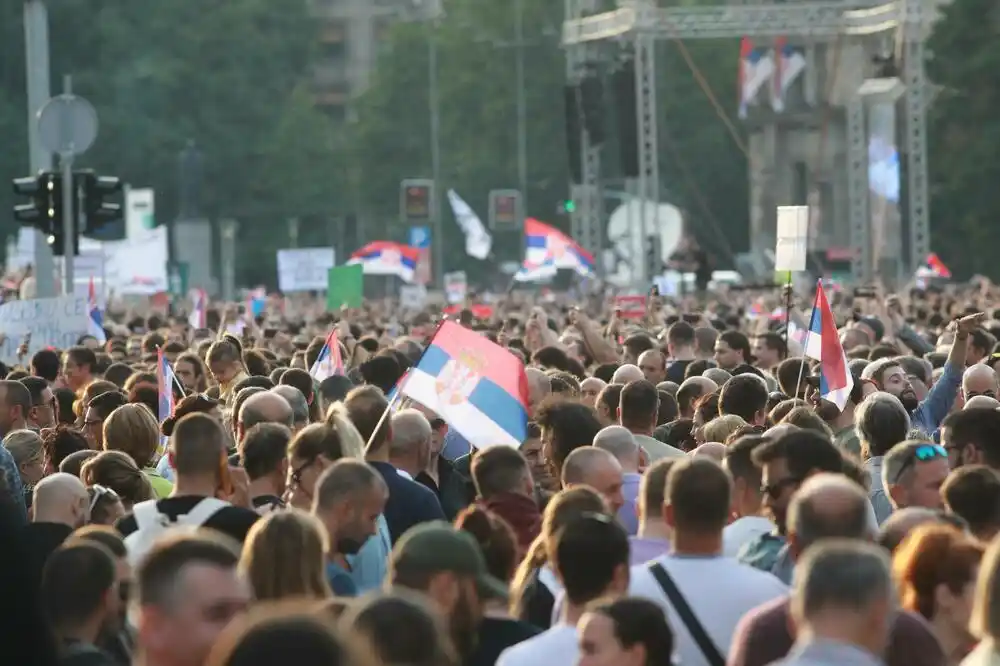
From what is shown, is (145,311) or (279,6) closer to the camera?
(145,311)

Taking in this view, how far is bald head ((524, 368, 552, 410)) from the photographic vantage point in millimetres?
12859

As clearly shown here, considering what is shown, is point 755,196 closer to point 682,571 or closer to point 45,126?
point 45,126

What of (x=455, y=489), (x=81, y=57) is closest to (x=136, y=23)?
(x=81, y=57)

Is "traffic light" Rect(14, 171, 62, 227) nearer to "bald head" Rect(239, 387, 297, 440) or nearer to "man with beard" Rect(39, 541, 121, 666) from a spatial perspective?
"bald head" Rect(239, 387, 297, 440)

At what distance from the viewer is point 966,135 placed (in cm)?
7381

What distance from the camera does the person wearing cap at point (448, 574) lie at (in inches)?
252

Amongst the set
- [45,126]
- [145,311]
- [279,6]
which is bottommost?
[145,311]

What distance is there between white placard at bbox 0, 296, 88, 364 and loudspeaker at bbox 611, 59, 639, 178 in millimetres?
26426

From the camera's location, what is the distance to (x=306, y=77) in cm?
10225

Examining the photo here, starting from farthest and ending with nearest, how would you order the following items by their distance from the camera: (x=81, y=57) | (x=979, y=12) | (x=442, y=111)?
1. (x=442, y=111)
2. (x=81, y=57)
3. (x=979, y=12)

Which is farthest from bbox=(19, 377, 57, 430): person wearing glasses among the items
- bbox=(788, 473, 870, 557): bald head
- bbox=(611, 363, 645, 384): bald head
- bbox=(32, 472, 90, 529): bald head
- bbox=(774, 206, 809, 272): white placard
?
bbox=(788, 473, 870, 557): bald head

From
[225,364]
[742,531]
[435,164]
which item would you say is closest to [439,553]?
[742,531]

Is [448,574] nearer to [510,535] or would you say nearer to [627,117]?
[510,535]

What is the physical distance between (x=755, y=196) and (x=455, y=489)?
6575 cm
